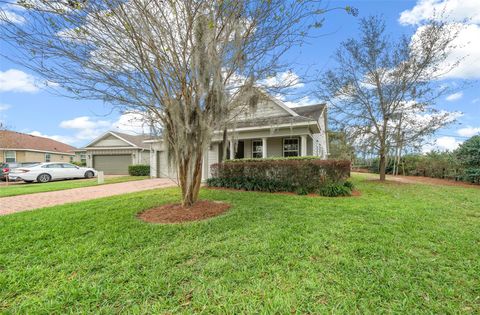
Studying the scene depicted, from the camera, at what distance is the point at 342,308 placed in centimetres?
196

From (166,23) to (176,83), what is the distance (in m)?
1.21

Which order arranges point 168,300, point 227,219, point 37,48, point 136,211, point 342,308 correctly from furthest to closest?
point 136,211, point 227,219, point 37,48, point 168,300, point 342,308

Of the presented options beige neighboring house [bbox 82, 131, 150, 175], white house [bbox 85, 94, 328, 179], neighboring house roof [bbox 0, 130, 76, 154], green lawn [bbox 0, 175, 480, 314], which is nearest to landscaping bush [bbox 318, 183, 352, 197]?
green lawn [bbox 0, 175, 480, 314]

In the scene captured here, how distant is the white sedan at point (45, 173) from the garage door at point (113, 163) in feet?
13.5

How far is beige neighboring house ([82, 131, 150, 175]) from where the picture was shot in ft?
64.5

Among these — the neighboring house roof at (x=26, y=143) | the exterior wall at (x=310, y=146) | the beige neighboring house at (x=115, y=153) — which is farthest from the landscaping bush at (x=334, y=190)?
the neighboring house roof at (x=26, y=143)

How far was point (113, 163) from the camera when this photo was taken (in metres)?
20.2

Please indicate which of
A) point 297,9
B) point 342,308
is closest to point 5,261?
point 342,308

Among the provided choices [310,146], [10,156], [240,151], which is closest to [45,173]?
[240,151]

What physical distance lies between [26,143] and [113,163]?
1394cm

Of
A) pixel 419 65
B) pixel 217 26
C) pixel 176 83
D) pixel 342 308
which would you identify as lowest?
pixel 342 308

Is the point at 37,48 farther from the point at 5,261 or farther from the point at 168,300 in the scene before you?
the point at 168,300

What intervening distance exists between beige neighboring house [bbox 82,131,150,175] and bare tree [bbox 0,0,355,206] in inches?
642

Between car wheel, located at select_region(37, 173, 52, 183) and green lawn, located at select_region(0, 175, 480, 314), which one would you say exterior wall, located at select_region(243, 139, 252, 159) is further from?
car wheel, located at select_region(37, 173, 52, 183)
